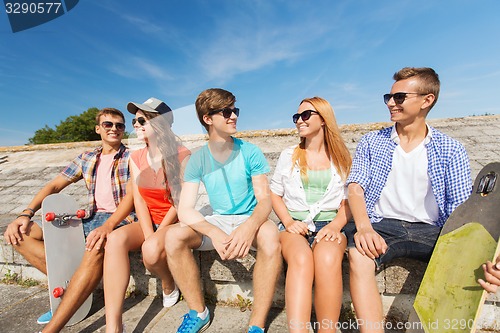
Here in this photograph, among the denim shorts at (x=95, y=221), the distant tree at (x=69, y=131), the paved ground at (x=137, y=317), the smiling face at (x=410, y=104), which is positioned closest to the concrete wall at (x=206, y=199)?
the paved ground at (x=137, y=317)

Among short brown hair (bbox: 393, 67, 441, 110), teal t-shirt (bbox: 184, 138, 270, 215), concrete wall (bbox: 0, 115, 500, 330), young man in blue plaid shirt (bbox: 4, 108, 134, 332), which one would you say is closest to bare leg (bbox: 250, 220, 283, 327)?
concrete wall (bbox: 0, 115, 500, 330)

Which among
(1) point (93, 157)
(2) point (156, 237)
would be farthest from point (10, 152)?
(2) point (156, 237)

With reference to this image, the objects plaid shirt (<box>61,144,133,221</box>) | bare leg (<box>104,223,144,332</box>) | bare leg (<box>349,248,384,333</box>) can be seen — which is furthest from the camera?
plaid shirt (<box>61,144,133,221</box>)

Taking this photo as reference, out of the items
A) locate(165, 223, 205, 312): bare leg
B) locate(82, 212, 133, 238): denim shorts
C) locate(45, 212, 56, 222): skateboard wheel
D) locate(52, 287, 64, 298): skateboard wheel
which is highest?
locate(45, 212, 56, 222): skateboard wheel

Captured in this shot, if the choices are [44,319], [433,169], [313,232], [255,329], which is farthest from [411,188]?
[44,319]

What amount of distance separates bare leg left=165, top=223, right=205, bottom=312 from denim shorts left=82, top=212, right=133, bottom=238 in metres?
0.89

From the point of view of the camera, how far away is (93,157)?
3.08 metres

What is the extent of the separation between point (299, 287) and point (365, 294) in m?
0.41

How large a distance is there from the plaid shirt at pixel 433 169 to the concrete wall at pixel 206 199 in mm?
502

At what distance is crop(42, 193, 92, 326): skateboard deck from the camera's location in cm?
239

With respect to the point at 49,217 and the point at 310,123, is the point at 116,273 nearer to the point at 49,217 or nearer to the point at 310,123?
the point at 49,217

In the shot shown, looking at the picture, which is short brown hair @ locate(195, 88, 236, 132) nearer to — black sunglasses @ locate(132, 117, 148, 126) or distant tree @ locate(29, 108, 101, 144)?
black sunglasses @ locate(132, 117, 148, 126)

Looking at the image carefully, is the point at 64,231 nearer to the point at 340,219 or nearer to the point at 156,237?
the point at 156,237

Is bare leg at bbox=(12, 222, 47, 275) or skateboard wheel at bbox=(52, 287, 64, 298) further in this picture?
bare leg at bbox=(12, 222, 47, 275)
